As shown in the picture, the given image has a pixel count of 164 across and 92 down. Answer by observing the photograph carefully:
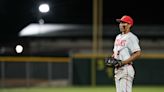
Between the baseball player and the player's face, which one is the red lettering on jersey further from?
the player's face

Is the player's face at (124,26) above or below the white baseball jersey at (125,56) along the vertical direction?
above

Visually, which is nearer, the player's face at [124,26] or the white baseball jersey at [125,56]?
the white baseball jersey at [125,56]

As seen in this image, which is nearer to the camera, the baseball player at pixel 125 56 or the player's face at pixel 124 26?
the baseball player at pixel 125 56

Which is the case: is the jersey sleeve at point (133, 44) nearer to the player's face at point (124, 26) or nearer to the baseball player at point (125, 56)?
the baseball player at point (125, 56)

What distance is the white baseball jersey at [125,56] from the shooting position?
6.65 metres

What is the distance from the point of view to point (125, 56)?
6742 millimetres

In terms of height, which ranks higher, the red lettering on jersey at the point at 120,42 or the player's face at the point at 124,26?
the player's face at the point at 124,26

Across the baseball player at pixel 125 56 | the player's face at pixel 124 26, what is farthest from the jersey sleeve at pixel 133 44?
the player's face at pixel 124 26

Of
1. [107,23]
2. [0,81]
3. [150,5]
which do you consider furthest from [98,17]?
[107,23]

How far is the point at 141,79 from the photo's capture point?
17.0m

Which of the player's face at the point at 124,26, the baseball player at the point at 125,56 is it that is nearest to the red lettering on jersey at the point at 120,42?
the baseball player at the point at 125,56

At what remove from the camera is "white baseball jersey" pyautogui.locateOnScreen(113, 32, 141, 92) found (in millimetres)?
6652

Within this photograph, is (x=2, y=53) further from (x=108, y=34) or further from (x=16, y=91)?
(x=108, y=34)

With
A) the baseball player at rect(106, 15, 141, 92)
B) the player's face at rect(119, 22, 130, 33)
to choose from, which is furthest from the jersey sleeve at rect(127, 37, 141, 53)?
the player's face at rect(119, 22, 130, 33)
